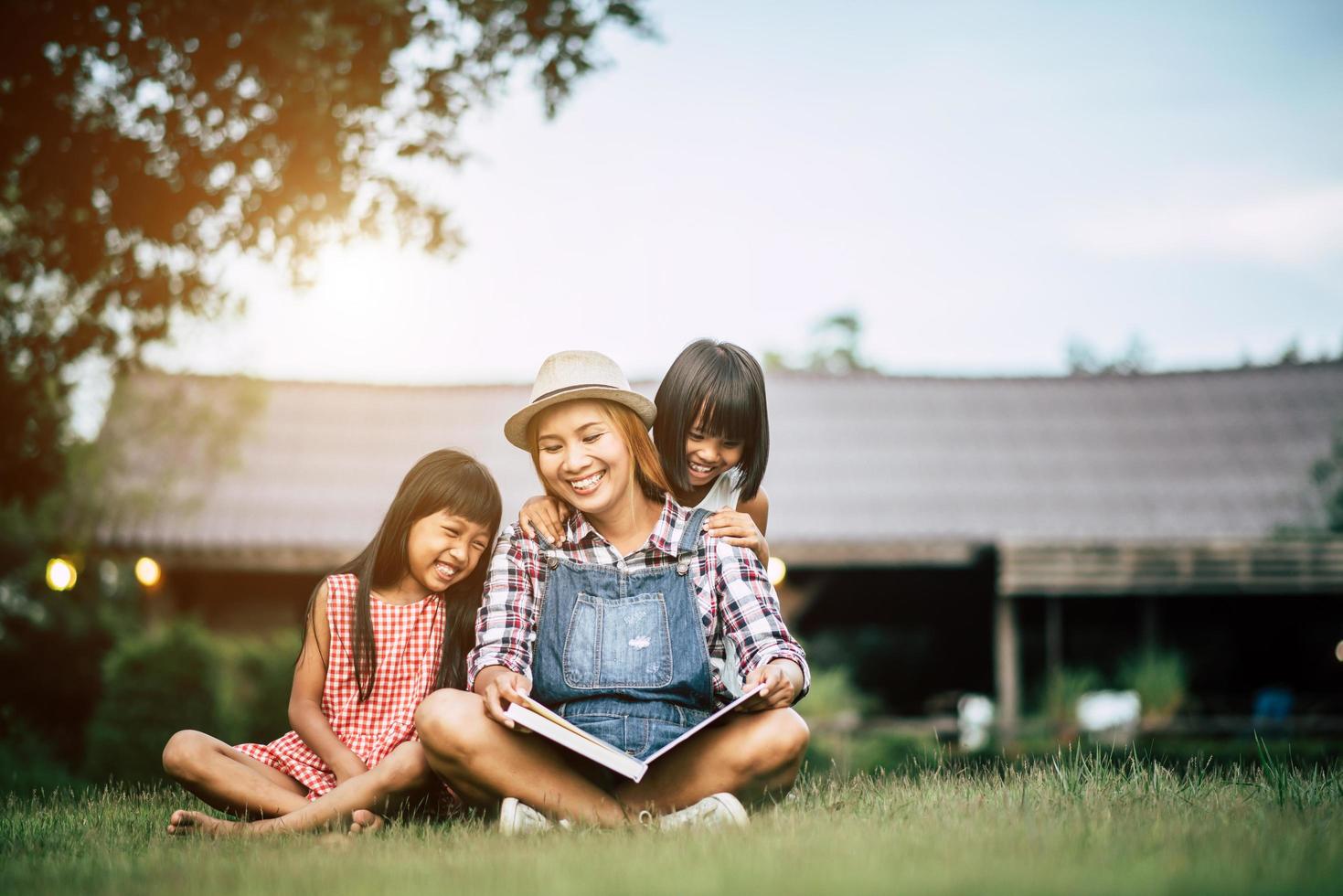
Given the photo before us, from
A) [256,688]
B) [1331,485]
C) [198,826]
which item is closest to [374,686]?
[198,826]

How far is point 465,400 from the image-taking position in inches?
677

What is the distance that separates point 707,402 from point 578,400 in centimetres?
67

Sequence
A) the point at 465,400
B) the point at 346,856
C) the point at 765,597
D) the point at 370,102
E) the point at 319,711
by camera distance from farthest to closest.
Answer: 1. the point at 465,400
2. the point at 370,102
3. the point at 319,711
4. the point at 765,597
5. the point at 346,856

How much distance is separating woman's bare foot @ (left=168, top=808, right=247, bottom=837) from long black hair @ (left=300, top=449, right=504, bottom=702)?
74cm

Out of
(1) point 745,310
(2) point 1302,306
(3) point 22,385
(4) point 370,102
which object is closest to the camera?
(4) point 370,102

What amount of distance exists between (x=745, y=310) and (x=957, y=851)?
86.7 ft

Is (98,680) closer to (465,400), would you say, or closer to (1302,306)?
(465,400)

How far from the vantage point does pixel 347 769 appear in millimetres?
3895

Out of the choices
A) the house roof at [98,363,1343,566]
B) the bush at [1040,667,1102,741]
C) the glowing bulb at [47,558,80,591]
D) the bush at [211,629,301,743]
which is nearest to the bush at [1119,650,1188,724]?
the bush at [1040,667,1102,741]

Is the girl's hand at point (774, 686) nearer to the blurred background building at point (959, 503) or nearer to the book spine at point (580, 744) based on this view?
the book spine at point (580, 744)

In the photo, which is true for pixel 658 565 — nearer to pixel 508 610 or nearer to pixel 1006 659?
pixel 508 610

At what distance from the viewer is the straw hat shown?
12.7 ft

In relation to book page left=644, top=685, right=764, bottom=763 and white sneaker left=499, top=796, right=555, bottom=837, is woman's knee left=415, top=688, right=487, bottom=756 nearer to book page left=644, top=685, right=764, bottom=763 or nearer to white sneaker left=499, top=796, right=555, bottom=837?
white sneaker left=499, top=796, right=555, bottom=837

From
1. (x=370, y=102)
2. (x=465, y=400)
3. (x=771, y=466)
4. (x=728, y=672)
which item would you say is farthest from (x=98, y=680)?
(x=728, y=672)
